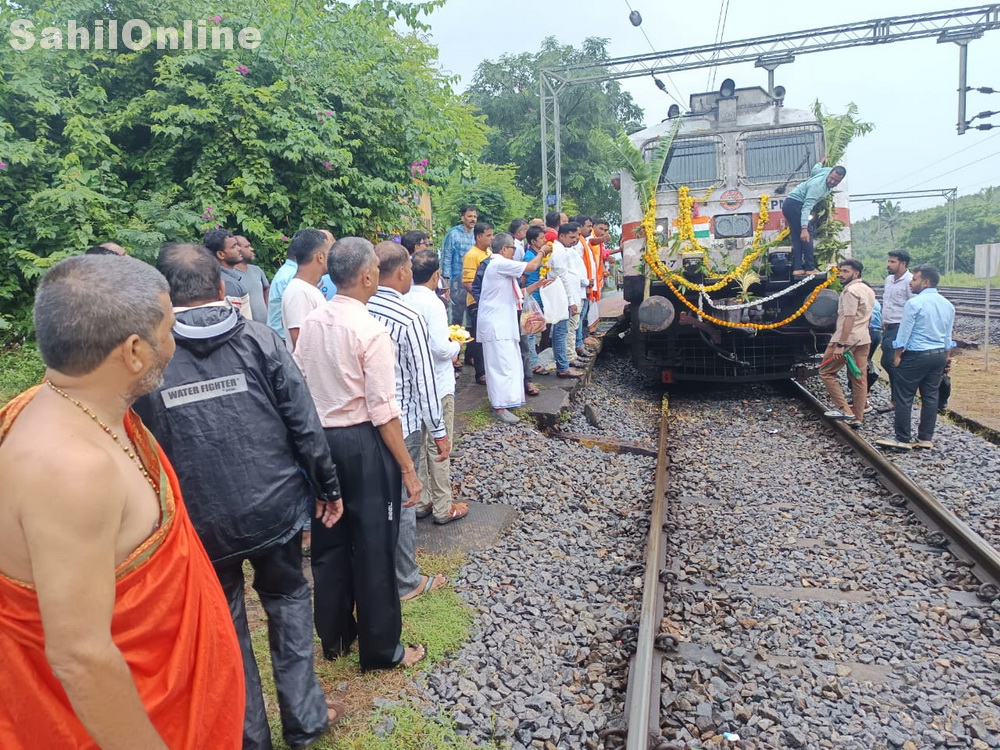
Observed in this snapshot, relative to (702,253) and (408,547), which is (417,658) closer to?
(408,547)

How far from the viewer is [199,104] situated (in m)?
7.38

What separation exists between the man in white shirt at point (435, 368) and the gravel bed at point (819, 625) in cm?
160

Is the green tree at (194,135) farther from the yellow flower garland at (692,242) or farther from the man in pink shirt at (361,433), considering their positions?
the man in pink shirt at (361,433)

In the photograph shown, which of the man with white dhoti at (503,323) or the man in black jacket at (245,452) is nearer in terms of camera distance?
the man in black jacket at (245,452)

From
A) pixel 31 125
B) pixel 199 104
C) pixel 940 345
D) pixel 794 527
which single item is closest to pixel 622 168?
pixel 940 345

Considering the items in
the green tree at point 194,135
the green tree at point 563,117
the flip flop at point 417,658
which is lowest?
the flip flop at point 417,658

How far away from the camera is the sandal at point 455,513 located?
4785mm

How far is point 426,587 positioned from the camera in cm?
383

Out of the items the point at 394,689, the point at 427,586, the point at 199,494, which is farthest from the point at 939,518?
the point at 199,494

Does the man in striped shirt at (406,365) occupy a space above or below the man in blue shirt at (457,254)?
below

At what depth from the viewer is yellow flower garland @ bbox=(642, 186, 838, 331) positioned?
827 centimetres

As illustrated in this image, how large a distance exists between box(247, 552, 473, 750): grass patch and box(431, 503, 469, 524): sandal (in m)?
0.92

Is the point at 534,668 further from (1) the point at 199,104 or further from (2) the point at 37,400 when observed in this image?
(1) the point at 199,104

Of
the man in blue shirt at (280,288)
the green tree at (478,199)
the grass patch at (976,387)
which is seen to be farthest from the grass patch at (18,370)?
the grass patch at (976,387)
